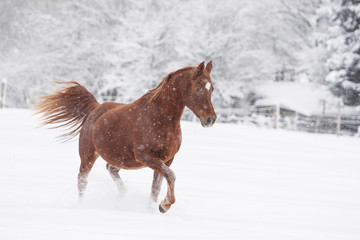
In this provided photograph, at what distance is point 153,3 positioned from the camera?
20156 millimetres

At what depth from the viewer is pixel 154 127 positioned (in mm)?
3146

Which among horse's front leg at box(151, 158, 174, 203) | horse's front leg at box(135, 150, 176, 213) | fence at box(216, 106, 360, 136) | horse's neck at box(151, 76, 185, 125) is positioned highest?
horse's neck at box(151, 76, 185, 125)

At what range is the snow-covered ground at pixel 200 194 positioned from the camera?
9.20 feet

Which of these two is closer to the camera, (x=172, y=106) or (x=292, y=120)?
(x=172, y=106)

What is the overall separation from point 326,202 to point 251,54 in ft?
48.4

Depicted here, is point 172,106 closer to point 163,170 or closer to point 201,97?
point 201,97

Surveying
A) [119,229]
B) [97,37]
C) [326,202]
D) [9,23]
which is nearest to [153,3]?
[97,37]

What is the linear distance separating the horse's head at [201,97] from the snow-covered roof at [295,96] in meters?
15.1

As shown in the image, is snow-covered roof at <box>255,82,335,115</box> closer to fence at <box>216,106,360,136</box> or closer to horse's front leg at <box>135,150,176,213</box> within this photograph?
fence at <box>216,106,360,136</box>

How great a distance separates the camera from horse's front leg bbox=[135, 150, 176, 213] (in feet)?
9.87

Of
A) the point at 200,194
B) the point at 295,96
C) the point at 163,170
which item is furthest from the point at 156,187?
the point at 295,96

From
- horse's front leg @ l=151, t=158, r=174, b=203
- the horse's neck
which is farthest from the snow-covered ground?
the horse's neck

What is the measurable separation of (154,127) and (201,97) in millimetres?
512

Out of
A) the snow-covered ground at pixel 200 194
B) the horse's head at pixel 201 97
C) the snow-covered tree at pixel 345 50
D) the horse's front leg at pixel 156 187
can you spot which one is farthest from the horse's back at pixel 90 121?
the snow-covered tree at pixel 345 50
